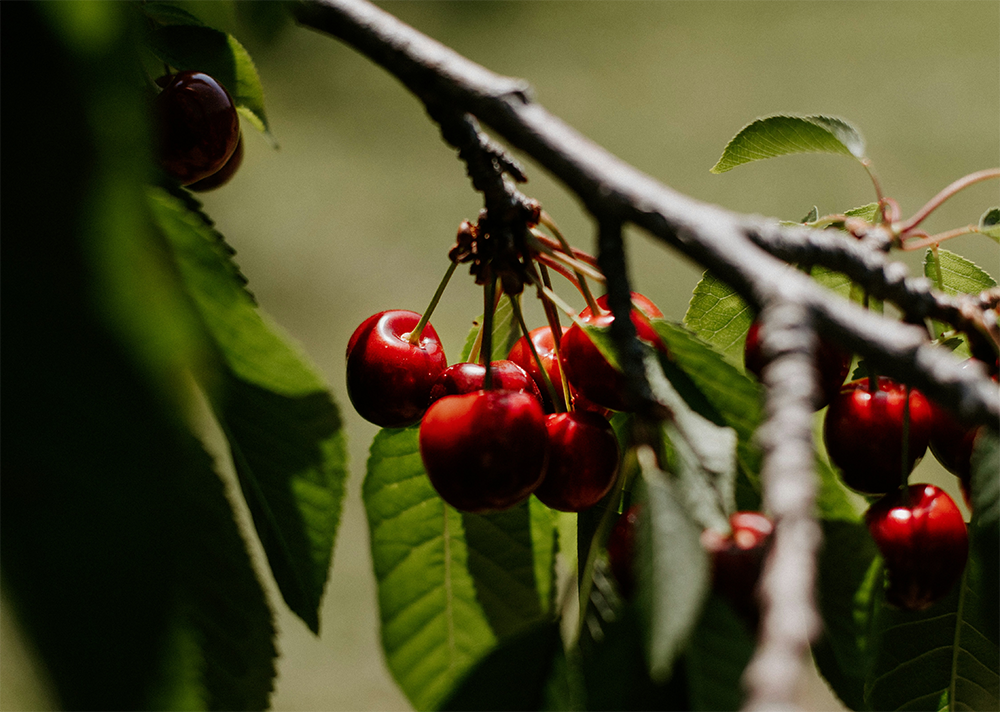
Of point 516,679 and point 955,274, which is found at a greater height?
point 955,274

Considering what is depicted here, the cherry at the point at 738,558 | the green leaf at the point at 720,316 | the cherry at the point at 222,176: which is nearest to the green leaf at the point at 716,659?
the cherry at the point at 738,558

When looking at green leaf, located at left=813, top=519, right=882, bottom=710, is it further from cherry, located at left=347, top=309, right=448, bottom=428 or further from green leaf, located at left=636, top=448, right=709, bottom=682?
cherry, located at left=347, top=309, right=448, bottom=428

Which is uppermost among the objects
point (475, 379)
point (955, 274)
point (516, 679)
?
point (955, 274)

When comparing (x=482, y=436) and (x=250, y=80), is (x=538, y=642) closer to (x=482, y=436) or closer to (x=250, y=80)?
(x=482, y=436)

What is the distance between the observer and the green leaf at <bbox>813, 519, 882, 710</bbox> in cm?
28

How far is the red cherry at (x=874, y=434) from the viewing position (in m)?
0.38

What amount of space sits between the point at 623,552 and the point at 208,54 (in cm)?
29

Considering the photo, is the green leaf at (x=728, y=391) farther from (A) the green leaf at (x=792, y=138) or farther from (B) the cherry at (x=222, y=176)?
(B) the cherry at (x=222, y=176)

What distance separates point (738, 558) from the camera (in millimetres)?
239

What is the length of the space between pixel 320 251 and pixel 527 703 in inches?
119

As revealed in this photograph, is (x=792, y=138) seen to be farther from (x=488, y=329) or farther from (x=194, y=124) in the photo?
(x=194, y=124)

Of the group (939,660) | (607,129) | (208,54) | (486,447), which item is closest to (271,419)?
(486,447)

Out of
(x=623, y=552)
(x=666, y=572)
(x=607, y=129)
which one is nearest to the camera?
(x=666, y=572)

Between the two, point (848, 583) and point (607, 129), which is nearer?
point (848, 583)
